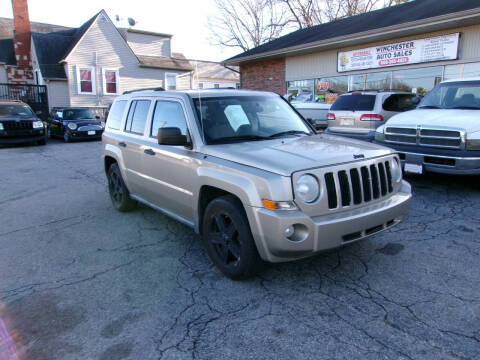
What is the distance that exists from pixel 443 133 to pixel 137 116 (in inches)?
191

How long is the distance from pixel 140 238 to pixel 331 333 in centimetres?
281

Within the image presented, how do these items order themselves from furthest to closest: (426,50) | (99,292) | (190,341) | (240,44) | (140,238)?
(240,44)
(426,50)
(140,238)
(99,292)
(190,341)

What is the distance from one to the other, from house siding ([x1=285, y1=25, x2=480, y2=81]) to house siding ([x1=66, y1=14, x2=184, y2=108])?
39.8 ft

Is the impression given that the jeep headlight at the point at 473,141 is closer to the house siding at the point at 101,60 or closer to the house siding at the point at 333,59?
the house siding at the point at 333,59

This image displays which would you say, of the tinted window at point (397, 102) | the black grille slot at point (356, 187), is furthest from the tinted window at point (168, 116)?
the tinted window at point (397, 102)

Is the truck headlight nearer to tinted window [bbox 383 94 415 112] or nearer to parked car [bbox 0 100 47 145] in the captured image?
parked car [bbox 0 100 47 145]

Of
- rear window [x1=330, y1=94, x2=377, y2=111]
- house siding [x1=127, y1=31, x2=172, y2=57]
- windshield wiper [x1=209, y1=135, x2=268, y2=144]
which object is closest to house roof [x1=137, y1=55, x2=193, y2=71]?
house siding [x1=127, y1=31, x2=172, y2=57]

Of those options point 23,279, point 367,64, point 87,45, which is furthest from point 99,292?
point 87,45

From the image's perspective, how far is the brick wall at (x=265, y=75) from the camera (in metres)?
18.5

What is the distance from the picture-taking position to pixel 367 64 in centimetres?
1448

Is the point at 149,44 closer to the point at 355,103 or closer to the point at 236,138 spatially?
the point at 355,103

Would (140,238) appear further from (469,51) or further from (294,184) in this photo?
(469,51)

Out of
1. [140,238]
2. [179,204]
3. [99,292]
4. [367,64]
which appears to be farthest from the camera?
[367,64]

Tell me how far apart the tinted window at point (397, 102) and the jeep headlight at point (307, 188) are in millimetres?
6999
